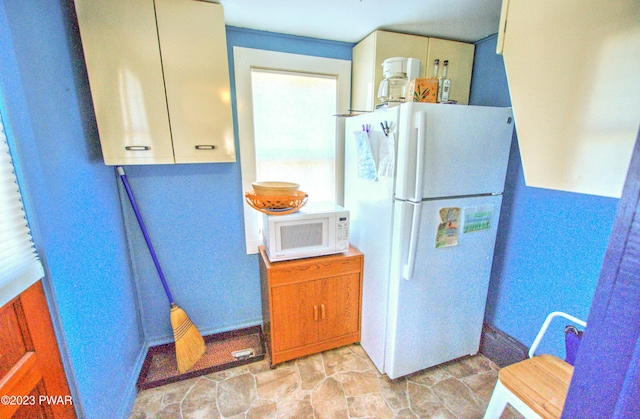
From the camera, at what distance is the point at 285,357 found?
5.85 feet

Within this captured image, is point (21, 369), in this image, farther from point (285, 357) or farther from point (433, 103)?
point (433, 103)

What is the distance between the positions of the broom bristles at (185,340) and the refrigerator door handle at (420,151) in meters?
1.76

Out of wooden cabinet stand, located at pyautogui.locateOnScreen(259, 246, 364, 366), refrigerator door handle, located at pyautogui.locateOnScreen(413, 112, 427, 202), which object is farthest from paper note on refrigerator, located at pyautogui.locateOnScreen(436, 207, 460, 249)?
wooden cabinet stand, located at pyautogui.locateOnScreen(259, 246, 364, 366)

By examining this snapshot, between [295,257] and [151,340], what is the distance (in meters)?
1.33

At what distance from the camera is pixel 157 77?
1.39 meters

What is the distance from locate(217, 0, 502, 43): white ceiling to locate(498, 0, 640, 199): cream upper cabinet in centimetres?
87

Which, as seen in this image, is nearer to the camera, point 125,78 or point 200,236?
point 125,78

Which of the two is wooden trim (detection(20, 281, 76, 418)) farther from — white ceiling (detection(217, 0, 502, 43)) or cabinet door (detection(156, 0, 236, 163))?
white ceiling (detection(217, 0, 502, 43))

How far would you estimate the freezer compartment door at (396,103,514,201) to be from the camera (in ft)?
4.23

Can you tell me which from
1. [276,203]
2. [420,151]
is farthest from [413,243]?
[276,203]

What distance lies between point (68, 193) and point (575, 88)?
1777mm

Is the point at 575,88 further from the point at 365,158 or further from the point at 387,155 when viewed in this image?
the point at 365,158

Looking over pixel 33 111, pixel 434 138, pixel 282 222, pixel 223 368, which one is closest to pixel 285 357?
pixel 223 368

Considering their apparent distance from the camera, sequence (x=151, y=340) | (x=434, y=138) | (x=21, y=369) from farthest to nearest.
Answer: (x=151, y=340)
(x=434, y=138)
(x=21, y=369)
